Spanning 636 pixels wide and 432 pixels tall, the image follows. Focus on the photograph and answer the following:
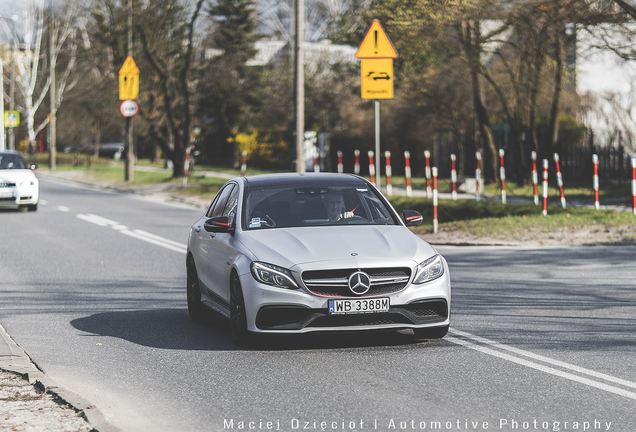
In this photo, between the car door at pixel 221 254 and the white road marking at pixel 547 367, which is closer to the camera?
the white road marking at pixel 547 367

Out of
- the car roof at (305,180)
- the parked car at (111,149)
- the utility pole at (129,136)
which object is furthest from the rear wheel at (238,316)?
the parked car at (111,149)

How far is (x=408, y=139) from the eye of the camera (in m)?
41.0

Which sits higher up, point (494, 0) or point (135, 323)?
point (494, 0)

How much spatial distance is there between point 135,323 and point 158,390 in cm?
304

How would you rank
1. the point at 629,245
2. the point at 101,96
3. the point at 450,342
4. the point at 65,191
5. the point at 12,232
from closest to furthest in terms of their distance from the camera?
the point at 450,342 < the point at 629,245 < the point at 12,232 < the point at 65,191 < the point at 101,96

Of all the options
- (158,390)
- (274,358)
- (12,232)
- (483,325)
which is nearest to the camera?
(158,390)

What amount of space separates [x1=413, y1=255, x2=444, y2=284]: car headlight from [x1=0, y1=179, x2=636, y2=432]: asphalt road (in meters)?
0.59

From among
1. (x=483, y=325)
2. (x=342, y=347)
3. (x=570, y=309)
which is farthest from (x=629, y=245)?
(x=342, y=347)

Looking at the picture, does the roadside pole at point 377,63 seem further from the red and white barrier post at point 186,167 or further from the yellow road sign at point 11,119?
the yellow road sign at point 11,119

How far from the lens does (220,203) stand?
32.6ft

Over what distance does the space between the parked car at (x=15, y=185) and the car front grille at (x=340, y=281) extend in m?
19.5

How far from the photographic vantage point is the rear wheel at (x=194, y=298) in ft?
32.1

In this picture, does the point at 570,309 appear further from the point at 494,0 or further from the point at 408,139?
the point at 408,139

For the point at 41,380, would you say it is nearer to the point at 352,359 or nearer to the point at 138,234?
the point at 352,359
